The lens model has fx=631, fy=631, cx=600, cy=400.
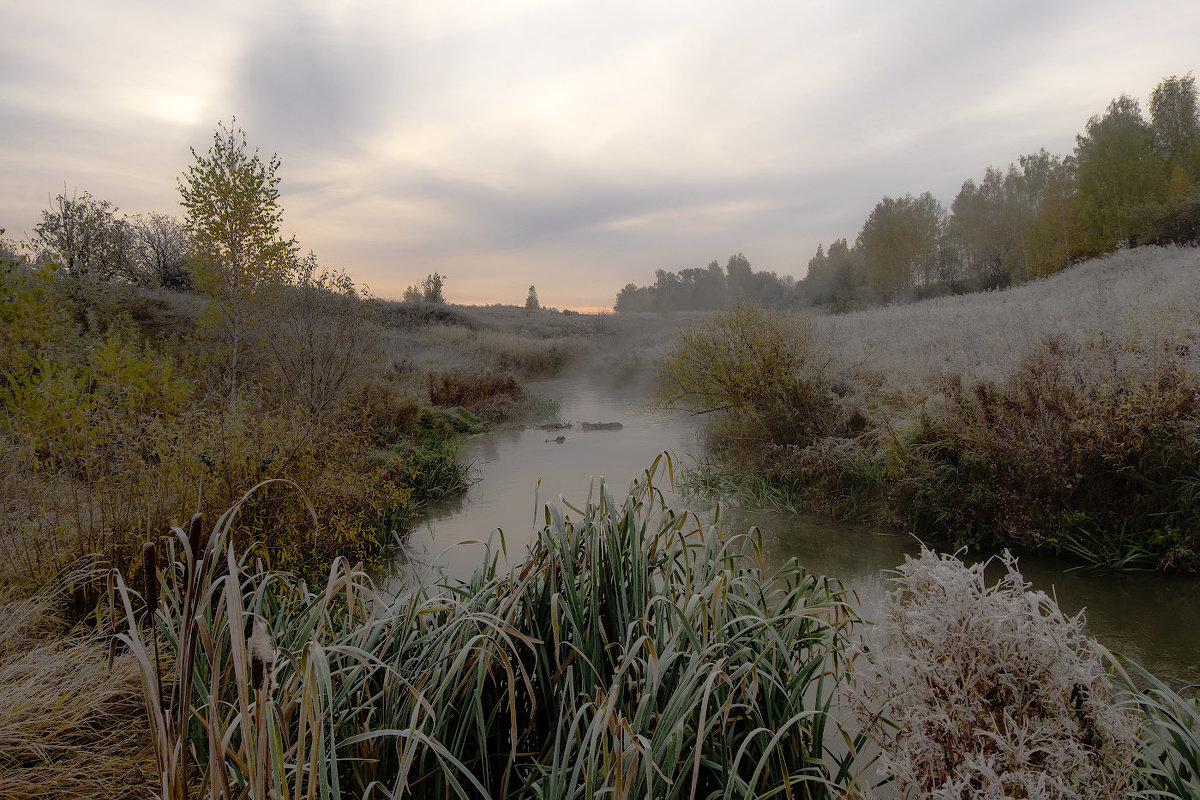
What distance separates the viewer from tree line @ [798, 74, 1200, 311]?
2502cm

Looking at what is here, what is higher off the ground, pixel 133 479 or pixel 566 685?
pixel 133 479

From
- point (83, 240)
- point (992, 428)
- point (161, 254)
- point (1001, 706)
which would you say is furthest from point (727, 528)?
point (161, 254)

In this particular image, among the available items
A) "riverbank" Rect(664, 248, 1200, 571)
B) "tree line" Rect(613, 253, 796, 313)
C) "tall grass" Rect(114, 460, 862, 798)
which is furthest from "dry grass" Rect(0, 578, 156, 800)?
"tree line" Rect(613, 253, 796, 313)

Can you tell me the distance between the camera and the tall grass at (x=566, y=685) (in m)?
1.78

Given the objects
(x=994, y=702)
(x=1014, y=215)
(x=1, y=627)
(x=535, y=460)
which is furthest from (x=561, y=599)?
(x=1014, y=215)

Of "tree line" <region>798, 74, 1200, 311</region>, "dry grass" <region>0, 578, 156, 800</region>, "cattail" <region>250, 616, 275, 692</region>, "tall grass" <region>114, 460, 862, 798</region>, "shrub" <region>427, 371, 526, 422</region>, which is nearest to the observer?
"cattail" <region>250, 616, 275, 692</region>

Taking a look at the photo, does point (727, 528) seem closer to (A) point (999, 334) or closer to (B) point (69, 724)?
(A) point (999, 334)

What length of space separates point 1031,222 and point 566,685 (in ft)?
128

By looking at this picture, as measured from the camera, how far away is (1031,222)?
107 ft

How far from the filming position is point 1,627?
261 centimetres

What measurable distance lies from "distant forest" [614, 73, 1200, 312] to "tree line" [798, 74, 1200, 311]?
0.17 ft

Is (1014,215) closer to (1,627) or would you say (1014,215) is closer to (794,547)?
(794,547)

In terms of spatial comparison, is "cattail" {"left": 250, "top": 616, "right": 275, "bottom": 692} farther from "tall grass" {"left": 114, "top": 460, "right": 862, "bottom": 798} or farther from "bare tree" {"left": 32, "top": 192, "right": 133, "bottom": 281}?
"bare tree" {"left": 32, "top": 192, "right": 133, "bottom": 281}

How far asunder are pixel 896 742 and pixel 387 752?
1.56 m
